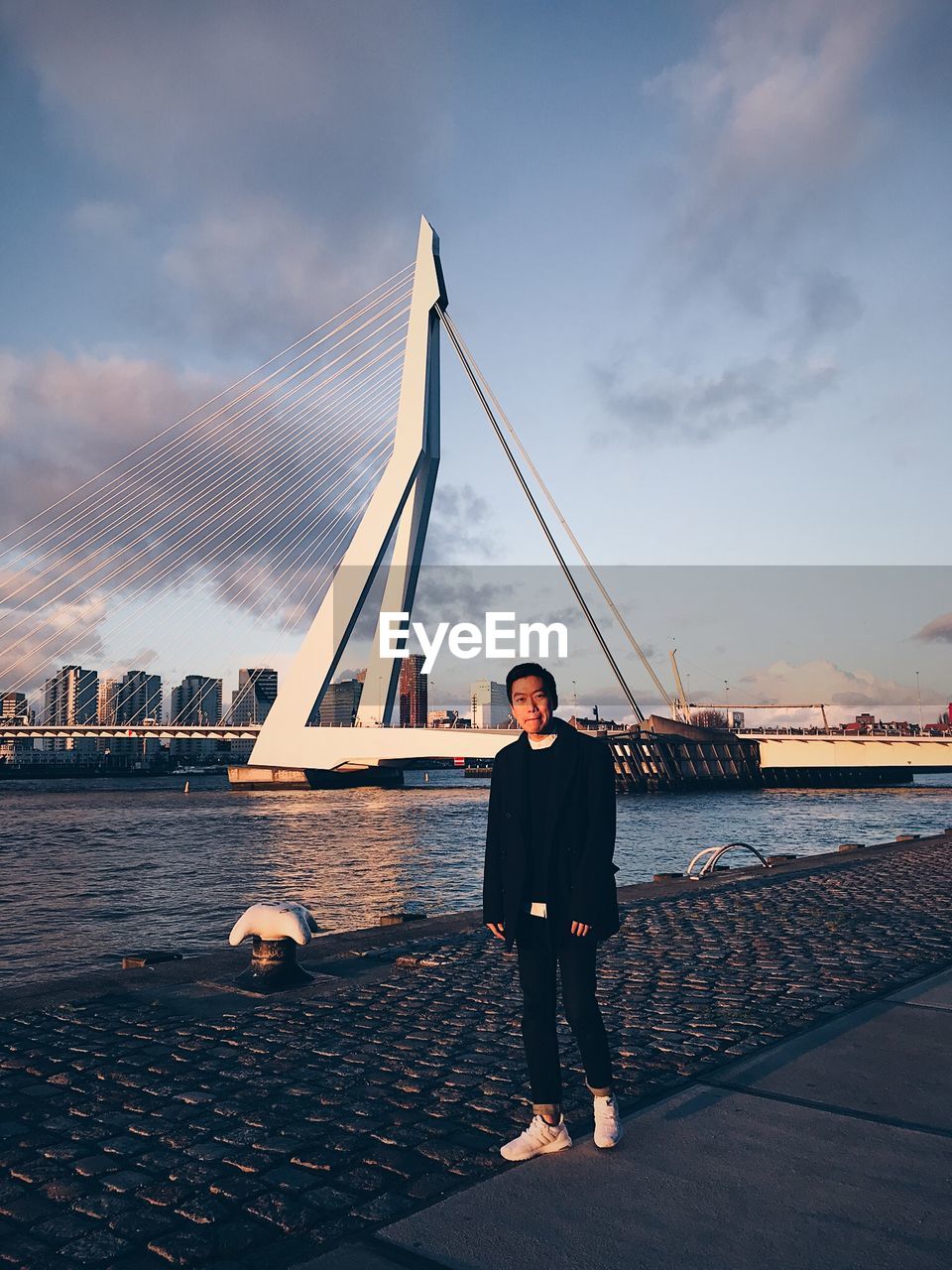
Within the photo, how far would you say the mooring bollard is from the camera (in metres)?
6.02

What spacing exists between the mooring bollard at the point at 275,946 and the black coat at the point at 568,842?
10.2 feet

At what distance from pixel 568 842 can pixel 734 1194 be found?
1173 millimetres

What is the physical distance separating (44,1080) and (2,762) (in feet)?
399

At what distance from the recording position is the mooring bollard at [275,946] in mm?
6016

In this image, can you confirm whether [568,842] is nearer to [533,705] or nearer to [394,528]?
[533,705]

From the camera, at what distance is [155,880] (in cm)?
1973

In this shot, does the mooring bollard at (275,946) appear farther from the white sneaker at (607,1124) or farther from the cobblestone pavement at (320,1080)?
the white sneaker at (607,1124)

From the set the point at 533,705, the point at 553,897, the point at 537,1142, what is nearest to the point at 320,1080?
the point at 537,1142

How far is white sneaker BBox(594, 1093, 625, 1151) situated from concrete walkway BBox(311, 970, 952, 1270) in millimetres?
38

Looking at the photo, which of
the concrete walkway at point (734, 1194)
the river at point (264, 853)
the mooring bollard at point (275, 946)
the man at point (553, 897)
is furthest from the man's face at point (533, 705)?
the river at point (264, 853)

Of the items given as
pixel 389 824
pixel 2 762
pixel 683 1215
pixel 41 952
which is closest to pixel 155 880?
pixel 41 952

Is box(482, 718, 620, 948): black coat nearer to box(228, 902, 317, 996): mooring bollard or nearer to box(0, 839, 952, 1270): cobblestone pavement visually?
box(0, 839, 952, 1270): cobblestone pavement

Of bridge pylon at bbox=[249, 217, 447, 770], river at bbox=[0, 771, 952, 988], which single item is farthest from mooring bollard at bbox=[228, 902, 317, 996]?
bridge pylon at bbox=[249, 217, 447, 770]

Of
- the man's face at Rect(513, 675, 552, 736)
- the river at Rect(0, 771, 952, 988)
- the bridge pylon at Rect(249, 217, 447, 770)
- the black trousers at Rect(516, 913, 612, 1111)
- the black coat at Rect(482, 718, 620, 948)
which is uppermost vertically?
the bridge pylon at Rect(249, 217, 447, 770)
